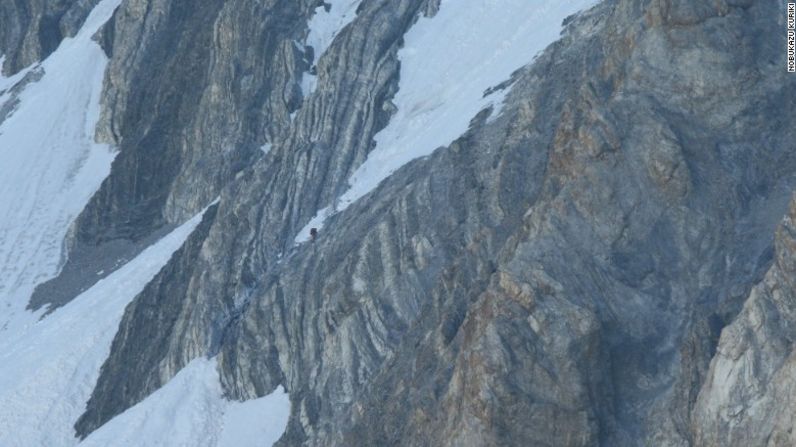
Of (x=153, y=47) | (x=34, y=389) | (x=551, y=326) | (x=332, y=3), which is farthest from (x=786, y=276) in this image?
(x=153, y=47)

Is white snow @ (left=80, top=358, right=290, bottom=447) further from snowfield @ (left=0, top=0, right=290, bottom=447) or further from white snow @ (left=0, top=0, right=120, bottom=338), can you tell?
white snow @ (left=0, top=0, right=120, bottom=338)

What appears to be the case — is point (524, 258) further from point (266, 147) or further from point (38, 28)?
point (38, 28)

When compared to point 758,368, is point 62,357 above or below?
above

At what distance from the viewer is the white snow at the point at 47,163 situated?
233 ft

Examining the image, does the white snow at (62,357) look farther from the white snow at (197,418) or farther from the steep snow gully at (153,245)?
the white snow at (197,418)

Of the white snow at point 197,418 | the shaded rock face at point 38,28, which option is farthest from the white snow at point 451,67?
the shaded rock face at point 38,28

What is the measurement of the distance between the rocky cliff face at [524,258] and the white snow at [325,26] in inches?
25.1

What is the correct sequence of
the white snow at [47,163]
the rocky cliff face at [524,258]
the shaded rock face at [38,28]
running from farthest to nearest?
the shaded rock face at [38,28] < the white snow at [47,163] < the rocky cliff face at [524,258]

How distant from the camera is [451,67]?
61.5m

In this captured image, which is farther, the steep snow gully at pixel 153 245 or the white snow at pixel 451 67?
the white snow at pixel 451 67

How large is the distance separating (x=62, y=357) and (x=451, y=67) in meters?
16.3

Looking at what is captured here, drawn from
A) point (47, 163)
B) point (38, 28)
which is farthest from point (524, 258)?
point (38, 28)

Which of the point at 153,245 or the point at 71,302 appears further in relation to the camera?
the point at 153,245

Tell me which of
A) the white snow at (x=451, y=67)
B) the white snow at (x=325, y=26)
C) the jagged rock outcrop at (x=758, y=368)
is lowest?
the jagged rock outcrop at (x=758, y=368)
